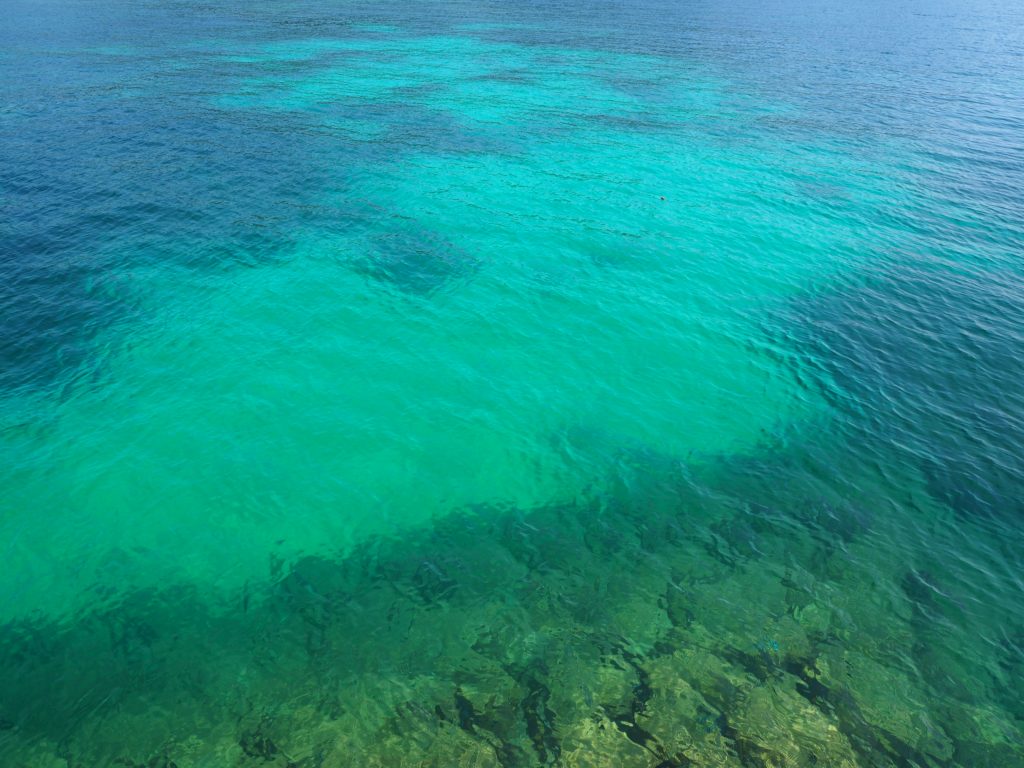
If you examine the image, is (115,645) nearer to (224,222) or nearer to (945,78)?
(224,222)

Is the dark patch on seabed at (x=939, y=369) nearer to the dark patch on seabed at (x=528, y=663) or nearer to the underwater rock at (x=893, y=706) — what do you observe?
the dark patch on seabed at (x=528, y=663)

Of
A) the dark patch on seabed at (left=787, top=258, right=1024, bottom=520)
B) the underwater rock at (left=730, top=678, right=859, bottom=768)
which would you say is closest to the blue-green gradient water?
the underwater rock at (left=730, top=678, right=859, bottom=768)

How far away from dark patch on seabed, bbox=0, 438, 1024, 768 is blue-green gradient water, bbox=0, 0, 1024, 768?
13 cm

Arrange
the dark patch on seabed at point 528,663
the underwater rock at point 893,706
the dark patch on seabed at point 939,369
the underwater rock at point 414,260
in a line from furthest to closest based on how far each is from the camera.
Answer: the underwater rock at point 414,260 → the dark patch on seabed at point 939,369 → the underwater rock at point 893,706 → the dark patch on seabed at point 528,663

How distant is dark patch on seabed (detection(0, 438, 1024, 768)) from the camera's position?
20.3 metres

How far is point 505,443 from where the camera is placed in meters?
32.9

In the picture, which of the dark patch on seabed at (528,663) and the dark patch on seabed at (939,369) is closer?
the dark patch on seabed at (528,663)

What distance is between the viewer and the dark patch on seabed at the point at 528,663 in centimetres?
2030

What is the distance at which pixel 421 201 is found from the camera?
5597 cm

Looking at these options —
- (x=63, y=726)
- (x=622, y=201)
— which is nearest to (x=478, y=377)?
(x=63, y=726)

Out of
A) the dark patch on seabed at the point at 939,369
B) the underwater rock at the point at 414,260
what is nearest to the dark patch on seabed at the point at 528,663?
the dark patch on seabed at the point at 939,369

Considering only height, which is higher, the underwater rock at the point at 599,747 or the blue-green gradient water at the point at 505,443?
the blue-green gradient water at the point at 505,443

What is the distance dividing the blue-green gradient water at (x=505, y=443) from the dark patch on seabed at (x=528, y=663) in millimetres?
128

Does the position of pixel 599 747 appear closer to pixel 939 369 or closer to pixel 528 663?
pixel 528 663
